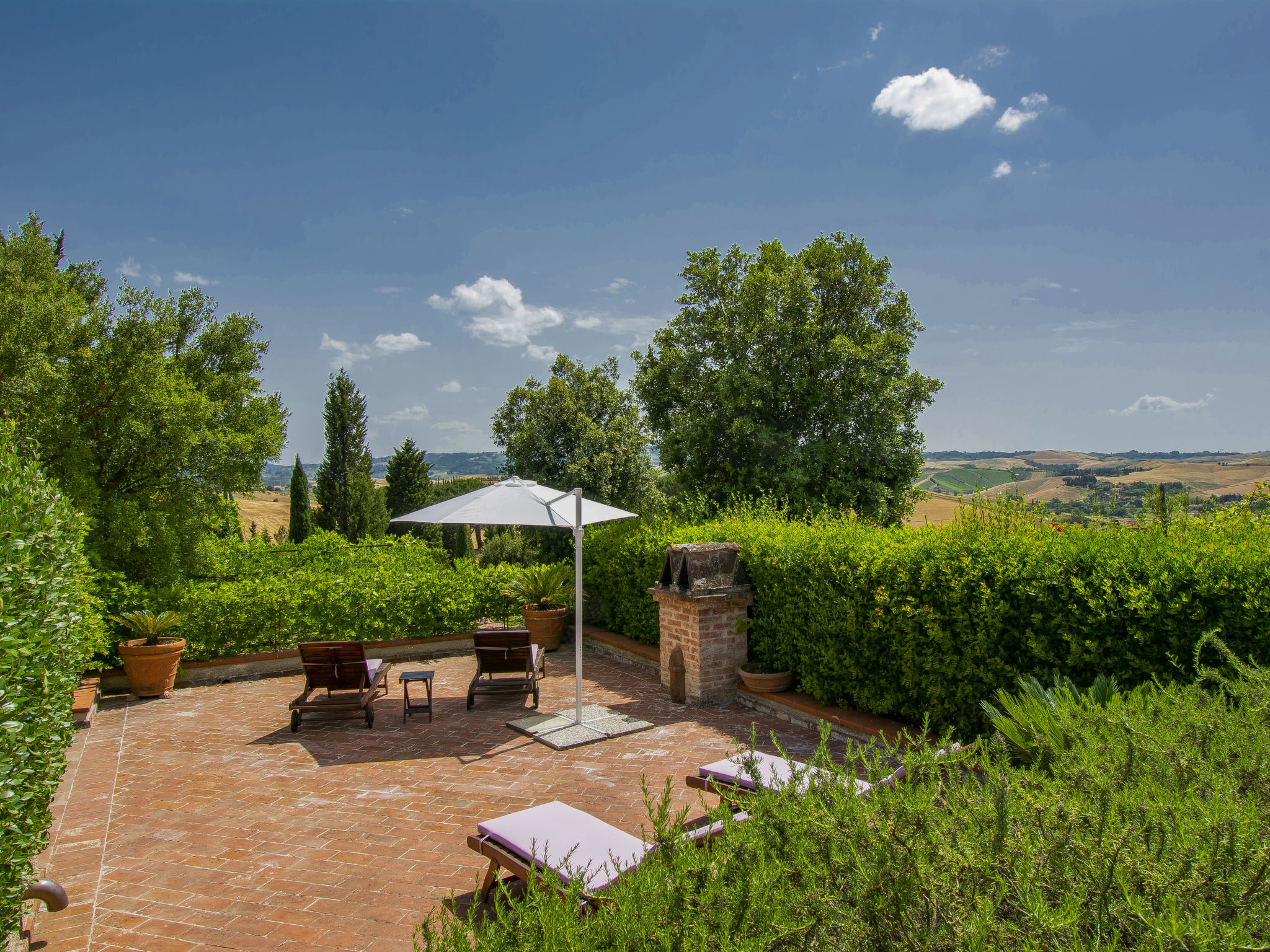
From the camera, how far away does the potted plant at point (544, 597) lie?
10.8 m

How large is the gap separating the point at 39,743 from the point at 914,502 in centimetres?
2097

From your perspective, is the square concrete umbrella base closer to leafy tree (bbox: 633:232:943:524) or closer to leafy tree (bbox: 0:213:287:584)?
leafy tree (bbox: 0:213:287:584)

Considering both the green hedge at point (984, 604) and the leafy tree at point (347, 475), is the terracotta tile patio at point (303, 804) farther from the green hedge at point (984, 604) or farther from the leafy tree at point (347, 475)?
the leafy tree at point (347, 475)

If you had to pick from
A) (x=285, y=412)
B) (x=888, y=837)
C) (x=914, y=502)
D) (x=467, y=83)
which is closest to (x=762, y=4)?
(x=467, y=83)

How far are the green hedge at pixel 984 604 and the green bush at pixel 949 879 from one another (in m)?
2.59

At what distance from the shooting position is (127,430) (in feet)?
29.6

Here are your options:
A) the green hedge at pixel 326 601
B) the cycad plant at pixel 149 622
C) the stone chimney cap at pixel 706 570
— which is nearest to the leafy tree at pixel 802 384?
the green hedge at pixel 326 601

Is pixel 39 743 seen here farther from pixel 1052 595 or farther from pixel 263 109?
pixel 263 109

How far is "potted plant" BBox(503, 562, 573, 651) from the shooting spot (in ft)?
35.5

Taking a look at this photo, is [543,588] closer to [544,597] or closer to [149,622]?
[544,597]

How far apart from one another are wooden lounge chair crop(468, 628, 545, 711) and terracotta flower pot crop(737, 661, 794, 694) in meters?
2.54

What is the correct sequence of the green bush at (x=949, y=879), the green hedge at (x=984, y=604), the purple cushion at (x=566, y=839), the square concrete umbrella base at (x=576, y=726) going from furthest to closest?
the square concrete umbrella base at (x=576, y=726) → the green hedge at (x=984, y=604) → the purple cushion at (x=566, y=839) → the green bush at (x=949, y=879)

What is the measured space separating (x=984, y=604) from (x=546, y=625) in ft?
23.8

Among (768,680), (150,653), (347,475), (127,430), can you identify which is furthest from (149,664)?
(347,475)
